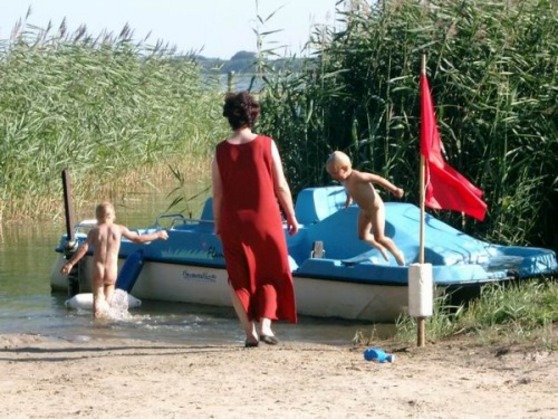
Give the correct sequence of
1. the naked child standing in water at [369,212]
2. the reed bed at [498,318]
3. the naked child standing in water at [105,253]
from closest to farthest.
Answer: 1. the reed bed at [498,318]
2. the naked child standing in water at [369,212]
3. the naked child standing in water at [105,253]

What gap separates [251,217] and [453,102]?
5420mm

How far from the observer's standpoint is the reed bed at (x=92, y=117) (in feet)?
68.0

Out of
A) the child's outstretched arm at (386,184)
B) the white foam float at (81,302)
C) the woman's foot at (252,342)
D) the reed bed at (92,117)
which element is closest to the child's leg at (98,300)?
the white foam float at (81,302)

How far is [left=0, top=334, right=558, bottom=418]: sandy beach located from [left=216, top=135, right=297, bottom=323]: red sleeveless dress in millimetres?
435

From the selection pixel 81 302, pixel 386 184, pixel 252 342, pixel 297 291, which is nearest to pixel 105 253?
pixel 81 302

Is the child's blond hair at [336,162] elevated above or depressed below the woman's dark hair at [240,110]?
below

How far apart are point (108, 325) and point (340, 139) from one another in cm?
393

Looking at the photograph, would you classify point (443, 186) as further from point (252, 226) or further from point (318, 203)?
point (318, 203)

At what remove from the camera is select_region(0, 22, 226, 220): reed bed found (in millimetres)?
20719

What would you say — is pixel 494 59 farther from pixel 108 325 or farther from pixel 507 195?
pixel 108 325

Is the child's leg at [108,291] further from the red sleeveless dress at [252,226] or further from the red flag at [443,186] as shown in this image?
the red flag at [443,186]

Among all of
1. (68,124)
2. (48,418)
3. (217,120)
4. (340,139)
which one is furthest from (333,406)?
(217,120)

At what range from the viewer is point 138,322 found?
1278cm

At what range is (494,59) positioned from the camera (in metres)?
14.7
